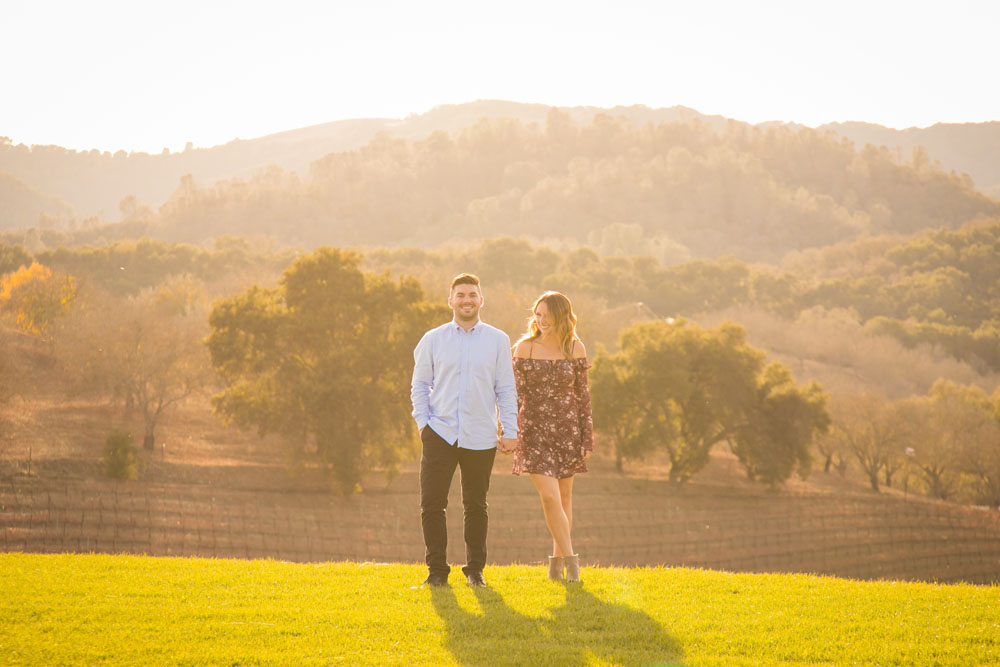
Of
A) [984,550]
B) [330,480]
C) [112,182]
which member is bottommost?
[984,550]

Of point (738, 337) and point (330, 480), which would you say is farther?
point (738, 337)

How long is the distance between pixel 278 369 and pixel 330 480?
4.86m

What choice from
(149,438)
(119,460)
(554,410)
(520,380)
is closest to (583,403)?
(554,410)

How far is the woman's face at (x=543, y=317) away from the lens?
24.8 ft

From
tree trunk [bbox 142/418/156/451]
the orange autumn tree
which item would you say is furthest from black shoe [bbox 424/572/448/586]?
the orange autumn tree

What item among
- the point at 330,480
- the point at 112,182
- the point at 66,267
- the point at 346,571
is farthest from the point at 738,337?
the point at 112,182

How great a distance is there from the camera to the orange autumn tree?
4897cm

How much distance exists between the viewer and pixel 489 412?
7.20 meters

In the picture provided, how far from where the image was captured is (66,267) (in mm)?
66875

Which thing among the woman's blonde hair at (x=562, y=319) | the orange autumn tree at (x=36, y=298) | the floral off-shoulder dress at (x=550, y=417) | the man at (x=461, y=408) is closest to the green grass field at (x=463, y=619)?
the man at (x=461, y=408)

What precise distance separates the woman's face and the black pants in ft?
3.69

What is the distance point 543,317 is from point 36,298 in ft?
163

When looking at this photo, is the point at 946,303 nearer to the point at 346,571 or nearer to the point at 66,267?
the point at 66,267

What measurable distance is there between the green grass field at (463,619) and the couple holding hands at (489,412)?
52 cm
